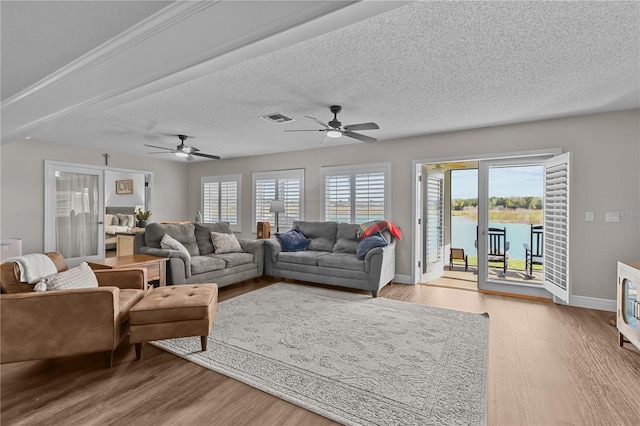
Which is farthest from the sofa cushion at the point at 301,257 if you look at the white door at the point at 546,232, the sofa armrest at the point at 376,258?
the white door at the point at 546,232

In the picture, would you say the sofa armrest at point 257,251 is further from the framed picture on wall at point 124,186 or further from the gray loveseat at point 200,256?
the framed picture on wall at point 124,186

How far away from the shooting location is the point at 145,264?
12.1 ft

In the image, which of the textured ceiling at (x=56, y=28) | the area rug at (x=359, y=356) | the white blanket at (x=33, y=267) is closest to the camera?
the textured ceiling at (x=56, y=28)

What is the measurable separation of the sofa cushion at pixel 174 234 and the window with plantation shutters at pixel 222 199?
7.39 ft

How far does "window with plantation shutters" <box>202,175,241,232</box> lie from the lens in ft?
24.0

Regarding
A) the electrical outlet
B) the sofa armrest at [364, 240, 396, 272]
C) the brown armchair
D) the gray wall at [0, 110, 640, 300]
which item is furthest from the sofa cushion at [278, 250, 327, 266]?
the electrical outlet

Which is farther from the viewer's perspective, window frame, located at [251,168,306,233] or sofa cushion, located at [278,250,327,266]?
window frame, located at [251,168,306,233]

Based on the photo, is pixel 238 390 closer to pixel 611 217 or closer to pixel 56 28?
pixel 56 28

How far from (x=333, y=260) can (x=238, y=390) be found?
8.77 ft

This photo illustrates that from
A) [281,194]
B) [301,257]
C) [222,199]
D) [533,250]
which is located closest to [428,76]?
[301,257]

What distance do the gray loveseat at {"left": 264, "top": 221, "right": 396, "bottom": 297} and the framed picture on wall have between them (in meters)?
5.12

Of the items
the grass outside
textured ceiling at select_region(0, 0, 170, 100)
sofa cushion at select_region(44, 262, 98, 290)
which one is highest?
textured ceiling at select_region(0, 0, 170, 100)

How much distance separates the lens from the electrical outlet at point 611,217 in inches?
146

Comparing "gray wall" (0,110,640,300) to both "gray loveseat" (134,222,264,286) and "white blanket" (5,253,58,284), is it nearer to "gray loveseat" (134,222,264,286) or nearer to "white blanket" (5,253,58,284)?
"gray loveseat" (134,222,264,286)
